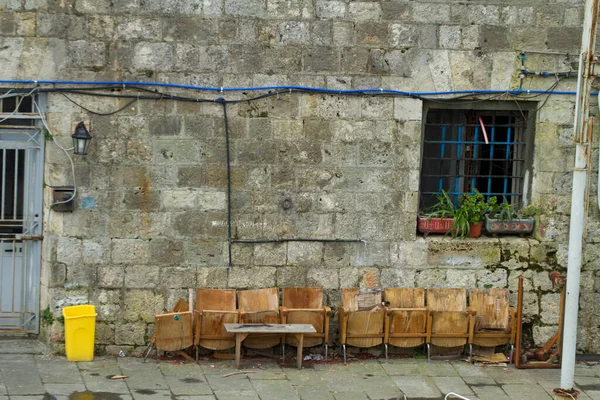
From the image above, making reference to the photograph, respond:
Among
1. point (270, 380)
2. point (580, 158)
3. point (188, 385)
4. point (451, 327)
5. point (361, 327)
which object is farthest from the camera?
point (451, 327)

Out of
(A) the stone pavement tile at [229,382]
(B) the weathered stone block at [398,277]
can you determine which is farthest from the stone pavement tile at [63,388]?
(B) the weathered stone block at [398,277]

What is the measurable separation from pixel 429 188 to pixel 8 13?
462 cm

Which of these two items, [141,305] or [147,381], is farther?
[141,305]

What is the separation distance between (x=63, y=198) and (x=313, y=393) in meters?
3.08

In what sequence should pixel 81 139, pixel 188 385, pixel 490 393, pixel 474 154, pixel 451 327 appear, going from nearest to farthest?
1. pixel 188 385
2. pixel 490 393
3. pixel 81 139
4. pixel 451 327
5. pixel 474 154

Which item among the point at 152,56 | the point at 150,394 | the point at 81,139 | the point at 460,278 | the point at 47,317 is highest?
the point at 152,56

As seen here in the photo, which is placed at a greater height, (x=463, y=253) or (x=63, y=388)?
(x=463, y=253)

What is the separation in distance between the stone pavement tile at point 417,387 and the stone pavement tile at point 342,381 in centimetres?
39

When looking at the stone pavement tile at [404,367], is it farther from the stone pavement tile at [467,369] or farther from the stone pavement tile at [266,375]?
the stone pavement tile at [266,375]

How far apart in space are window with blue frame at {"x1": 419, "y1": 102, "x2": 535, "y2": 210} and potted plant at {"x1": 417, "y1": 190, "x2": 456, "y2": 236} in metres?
0.24

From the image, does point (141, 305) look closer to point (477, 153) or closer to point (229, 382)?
point (229, 382)

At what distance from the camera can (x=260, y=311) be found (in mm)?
8703

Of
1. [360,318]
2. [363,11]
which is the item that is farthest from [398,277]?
[363,11]

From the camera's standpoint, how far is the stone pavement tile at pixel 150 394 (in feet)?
25.2
